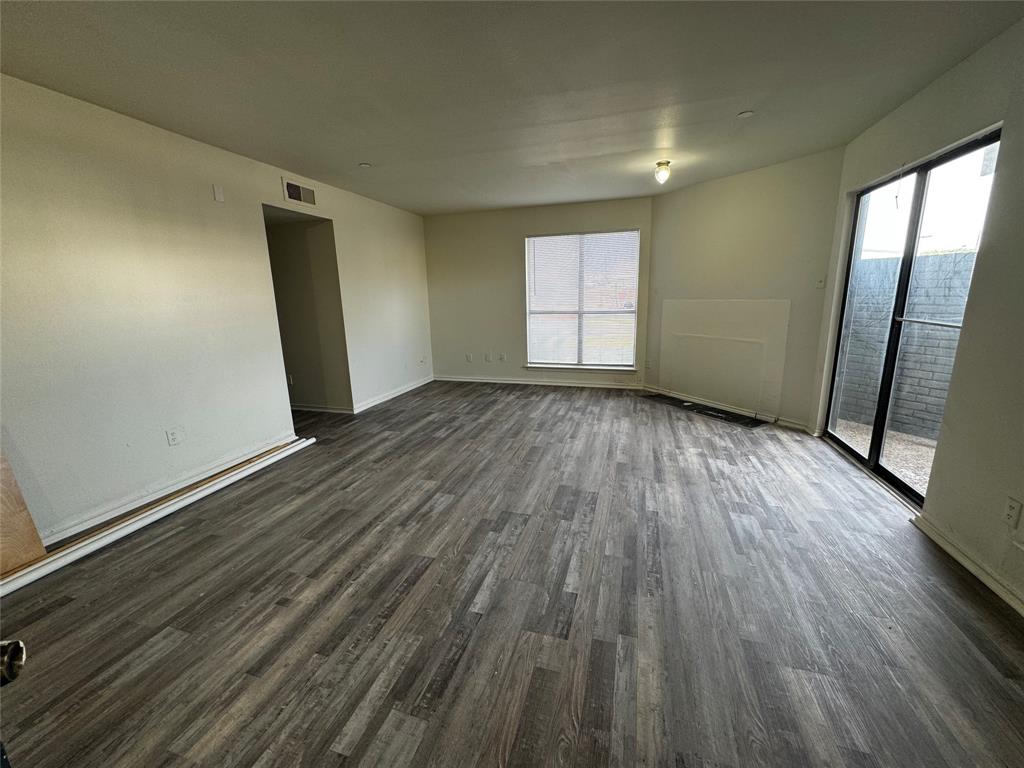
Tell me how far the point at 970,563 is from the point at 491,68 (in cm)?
340

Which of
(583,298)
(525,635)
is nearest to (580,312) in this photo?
(583,298)

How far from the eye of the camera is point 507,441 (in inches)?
146

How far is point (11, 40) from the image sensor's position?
5.59 feet

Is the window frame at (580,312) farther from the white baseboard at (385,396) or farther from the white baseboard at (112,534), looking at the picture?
the white baseboard at (112,534)

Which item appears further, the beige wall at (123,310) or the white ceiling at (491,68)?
the beige wall at (123,310)

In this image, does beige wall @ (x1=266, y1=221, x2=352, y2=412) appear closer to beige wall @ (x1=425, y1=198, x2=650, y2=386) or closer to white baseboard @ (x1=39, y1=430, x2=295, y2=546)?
white baseboard @ (x1=39, y1=430, x2=295, y2=546)

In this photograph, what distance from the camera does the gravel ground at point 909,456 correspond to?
249cm

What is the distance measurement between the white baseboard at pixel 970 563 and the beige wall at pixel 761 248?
179 cm

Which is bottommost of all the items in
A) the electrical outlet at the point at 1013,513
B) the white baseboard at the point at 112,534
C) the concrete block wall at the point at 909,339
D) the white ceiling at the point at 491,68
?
the white baseboard at the point at 112,534

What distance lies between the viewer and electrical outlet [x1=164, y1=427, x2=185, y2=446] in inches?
109

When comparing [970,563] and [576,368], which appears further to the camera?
[576,368]

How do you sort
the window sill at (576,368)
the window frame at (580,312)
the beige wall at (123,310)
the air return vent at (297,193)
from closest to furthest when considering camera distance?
the beige wall at (123,310), the air return vent at (297,193), the window frame at (580,312), the window sill at (576,368)

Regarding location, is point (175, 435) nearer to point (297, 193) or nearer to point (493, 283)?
point (297, 193)

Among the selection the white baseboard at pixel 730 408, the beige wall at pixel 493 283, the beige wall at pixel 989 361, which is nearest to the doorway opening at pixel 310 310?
the beige wall at pixel 493 283
